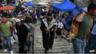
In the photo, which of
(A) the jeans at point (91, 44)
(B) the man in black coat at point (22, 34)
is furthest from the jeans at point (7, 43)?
(A) the jeans at point (91, 44)

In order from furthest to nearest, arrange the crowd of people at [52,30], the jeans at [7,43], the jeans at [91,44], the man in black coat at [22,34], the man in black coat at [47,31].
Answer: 1. the man in black coat at [47,31]
2. the jeans at [7,43]
3. the man in black coat at [22,34]
4. the jeans at [91,44]
5. the crowd of people at [52,30]

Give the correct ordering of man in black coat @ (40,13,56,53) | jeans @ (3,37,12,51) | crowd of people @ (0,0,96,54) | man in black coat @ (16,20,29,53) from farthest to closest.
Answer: man in black coat @ (40,13,56,53) → jeans @ (3,37,12,51) → man in black coat @ (16,20,29,53) → crowd of people @ (0,0,96,54)

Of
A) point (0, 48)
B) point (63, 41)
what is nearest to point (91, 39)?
point (0, 48)

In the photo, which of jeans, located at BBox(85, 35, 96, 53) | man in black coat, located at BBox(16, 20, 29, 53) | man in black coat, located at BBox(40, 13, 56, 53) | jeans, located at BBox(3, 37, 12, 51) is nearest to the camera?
jeans, located at BBox(85, 35, 96, 53)

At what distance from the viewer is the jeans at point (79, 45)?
11148 millimetres

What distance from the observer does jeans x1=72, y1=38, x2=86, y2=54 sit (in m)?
11.1

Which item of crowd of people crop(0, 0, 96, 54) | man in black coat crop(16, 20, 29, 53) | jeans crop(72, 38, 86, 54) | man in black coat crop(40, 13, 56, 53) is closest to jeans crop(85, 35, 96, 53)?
crowd of people crop(0, 0, 96, 54)

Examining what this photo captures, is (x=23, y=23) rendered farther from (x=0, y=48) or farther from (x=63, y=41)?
(x=63, y=41)

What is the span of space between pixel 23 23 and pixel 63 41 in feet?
23.1

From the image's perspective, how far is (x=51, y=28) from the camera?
1847cm

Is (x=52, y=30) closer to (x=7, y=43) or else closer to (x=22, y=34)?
(x=22, y=34)

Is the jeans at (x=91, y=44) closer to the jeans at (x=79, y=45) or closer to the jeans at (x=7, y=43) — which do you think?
the jeans at (x=79, y=45)

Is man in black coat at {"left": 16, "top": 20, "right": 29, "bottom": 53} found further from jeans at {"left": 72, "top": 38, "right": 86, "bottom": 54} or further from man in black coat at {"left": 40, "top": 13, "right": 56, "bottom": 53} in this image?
jeans at {"left": 72, "top": 38, "right": 86, "bottom": 54}

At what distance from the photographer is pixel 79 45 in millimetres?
11172
